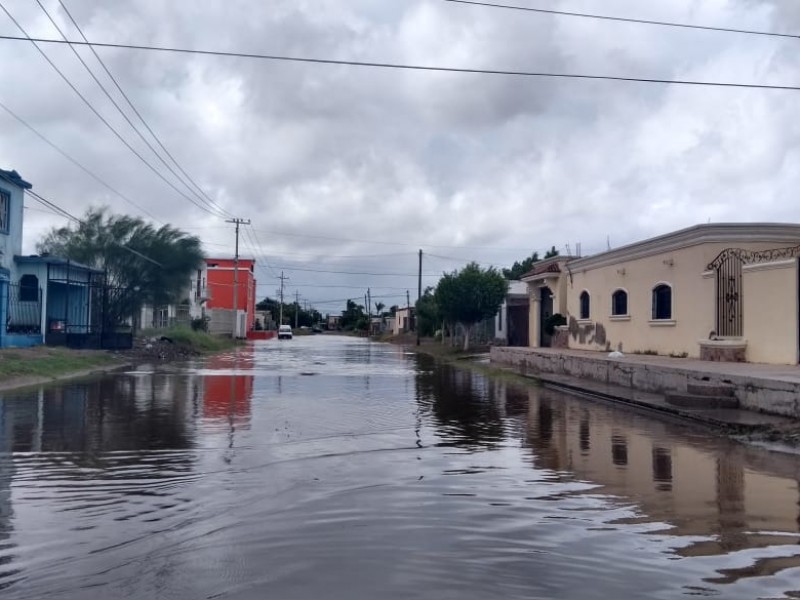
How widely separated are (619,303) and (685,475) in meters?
20.4

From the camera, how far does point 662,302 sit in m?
25.7

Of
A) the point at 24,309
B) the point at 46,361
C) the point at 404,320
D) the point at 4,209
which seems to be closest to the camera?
the point at 46,361

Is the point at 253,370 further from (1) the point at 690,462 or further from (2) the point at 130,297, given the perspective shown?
(1) the point at 690,462

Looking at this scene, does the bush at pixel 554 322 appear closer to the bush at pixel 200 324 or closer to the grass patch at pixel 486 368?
the grass patch at pixel 486 368

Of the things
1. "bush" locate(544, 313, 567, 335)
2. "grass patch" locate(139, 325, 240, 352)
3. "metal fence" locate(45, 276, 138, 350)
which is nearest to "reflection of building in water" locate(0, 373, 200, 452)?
"metal fence" locate(45, 276, 138, 350)

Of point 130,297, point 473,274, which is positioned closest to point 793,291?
point 473,274

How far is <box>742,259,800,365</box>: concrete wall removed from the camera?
18.5m

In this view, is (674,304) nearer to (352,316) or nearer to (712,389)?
(712,389)

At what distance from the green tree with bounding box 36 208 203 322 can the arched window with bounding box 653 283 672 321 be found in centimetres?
2792

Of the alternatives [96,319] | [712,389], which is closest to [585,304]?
[712,389]

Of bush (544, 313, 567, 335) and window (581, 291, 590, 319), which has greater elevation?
window (581, 291, 590, 319)

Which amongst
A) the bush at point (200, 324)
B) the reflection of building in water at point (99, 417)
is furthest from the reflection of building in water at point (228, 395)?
the bush at point (200, 324)

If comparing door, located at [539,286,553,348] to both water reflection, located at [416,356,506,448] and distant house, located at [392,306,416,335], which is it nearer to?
water reflection, located at [416,356,506,448]

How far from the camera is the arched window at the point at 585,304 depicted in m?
32.4
